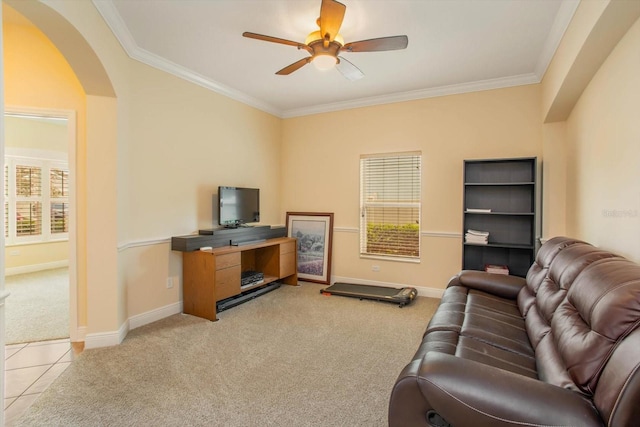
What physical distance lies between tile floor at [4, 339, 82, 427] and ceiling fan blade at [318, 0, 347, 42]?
315cm

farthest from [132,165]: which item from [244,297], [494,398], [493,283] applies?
[493,283]

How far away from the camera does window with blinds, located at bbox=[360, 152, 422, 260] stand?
449 centimetres

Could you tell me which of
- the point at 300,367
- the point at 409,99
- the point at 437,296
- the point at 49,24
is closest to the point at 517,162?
the point at 409,99

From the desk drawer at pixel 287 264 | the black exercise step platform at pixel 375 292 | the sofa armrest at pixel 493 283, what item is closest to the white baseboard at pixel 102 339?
the desk drawer at pixel 287 264

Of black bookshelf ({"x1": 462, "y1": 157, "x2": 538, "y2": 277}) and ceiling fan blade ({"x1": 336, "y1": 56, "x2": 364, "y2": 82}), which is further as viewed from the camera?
black bookshelf ({"x1": 462, "y1": 157, "x2": 538, "y2": 277})

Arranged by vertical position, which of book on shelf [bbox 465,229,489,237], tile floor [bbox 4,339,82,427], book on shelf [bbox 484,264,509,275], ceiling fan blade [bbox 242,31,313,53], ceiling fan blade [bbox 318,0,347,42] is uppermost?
ceiling fan blade [bbox 318,0,347,42]

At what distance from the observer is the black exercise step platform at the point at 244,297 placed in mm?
3712

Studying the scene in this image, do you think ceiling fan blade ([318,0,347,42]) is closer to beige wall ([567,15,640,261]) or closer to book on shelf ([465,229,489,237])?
beige wall ([567,15,640,261])

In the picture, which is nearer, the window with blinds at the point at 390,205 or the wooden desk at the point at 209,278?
the wooden desk at the point at 209,278

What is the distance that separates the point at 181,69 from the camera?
141 inches

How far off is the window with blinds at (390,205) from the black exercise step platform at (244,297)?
1454 mm

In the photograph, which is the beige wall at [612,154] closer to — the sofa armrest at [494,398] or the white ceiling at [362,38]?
the white ceiling at [362,38]

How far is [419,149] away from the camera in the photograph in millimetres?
4375

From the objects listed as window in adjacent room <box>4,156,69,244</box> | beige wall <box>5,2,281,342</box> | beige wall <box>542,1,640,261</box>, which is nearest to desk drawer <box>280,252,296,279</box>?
beige wall <box>5,2,281,342</box>
